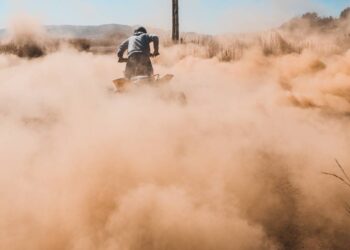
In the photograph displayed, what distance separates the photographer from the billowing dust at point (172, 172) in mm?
3809

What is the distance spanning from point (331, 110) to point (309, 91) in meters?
1.53

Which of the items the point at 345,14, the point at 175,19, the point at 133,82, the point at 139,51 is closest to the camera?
the point at 133,82

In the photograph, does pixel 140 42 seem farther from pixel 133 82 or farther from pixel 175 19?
pixel 175 19

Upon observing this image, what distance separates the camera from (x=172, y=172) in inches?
189

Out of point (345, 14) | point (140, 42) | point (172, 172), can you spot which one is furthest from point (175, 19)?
point (345, 14)

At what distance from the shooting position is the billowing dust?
3809mm

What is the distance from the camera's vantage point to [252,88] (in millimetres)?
10828

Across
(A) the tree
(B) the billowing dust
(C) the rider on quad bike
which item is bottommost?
(B) the billowing dust

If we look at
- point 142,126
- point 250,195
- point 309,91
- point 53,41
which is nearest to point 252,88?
point 309,91

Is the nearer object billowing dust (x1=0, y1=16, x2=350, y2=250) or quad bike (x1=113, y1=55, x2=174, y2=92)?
billowing dust (x1=0, y1=16, x2=350, y2=250)

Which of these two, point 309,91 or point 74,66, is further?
point 74,66

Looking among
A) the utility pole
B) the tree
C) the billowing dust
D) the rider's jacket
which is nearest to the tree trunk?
the utility pole

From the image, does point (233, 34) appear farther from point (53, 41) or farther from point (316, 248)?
point (316, 248)

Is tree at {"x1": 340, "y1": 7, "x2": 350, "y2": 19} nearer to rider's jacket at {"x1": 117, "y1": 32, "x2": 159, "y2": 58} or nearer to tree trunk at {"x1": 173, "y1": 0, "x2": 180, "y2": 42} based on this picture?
tree trunk at {"x1": 173, "y1": 0, "x2": 180, "y2": 42}
